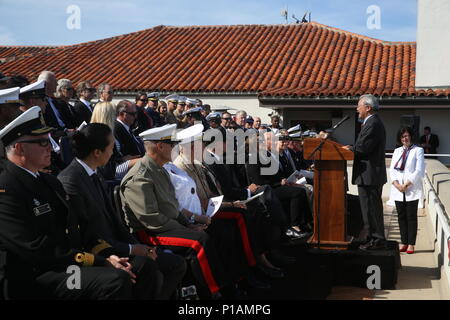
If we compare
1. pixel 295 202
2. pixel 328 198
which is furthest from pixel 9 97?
pixel 295 202

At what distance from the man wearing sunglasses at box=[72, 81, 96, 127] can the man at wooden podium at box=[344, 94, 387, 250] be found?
325 cm

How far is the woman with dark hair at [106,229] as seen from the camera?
3785mm

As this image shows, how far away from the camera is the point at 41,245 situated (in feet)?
10.4

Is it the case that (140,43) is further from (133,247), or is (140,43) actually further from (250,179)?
(133,247)

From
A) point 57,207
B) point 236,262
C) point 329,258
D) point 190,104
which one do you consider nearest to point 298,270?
point 329,258

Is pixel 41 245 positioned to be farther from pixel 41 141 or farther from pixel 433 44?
pixel 433 44

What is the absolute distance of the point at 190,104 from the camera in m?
9.36

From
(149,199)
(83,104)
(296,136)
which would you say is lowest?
(149,199)

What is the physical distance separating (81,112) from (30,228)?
12.1 feet

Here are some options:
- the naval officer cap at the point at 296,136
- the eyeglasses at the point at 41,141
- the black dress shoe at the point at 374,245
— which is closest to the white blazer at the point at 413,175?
the black dress shoe at the point at 374,245

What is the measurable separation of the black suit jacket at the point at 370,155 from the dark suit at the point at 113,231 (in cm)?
314

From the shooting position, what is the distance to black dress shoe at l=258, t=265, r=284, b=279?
5.93 metres

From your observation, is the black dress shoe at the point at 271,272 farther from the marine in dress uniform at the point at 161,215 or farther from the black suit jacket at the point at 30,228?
the black suit jacket at the point at 30,228

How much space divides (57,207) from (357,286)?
4.00 m
